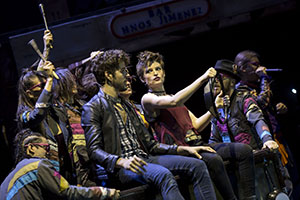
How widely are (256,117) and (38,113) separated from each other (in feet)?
6.69

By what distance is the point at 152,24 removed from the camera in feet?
18.2

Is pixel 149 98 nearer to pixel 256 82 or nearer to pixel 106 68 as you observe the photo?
pixel 106 68

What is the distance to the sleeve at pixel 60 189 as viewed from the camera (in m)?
2.75

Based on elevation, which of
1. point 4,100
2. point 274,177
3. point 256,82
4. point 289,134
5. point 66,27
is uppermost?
point 66,27

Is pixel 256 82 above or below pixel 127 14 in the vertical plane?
below

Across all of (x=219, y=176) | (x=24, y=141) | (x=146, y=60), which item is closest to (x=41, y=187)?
(x=24, y=141)

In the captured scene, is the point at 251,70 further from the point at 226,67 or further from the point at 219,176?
the point at 219,176

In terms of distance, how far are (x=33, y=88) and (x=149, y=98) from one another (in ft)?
3.20

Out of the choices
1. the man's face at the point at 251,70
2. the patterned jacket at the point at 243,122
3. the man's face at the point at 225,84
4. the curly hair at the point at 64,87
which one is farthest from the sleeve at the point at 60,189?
the man's face at the point at 251,70

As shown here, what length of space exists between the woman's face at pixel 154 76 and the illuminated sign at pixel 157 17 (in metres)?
1.92

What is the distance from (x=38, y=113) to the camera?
3135mm

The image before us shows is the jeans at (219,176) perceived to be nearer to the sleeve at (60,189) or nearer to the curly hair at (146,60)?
the sleeve at (60,189)

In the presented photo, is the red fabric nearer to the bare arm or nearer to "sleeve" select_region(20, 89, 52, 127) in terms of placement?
the bare arm

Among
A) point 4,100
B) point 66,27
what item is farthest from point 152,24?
point 4,100
